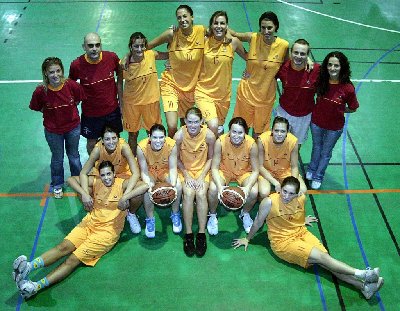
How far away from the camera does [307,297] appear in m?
5.21

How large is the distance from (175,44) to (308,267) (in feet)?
10.2

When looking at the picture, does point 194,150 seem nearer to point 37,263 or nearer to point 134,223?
point 134,223

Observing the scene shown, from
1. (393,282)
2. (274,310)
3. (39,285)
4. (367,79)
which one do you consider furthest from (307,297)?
(367,79)

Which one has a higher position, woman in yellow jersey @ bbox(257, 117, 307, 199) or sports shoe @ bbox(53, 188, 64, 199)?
woman in yellow jersey @ bbox(257, 117, 307, 199)

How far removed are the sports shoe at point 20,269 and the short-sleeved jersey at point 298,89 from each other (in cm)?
353

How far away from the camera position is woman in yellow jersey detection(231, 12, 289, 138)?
608cm

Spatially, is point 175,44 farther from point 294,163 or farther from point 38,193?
point 38,193

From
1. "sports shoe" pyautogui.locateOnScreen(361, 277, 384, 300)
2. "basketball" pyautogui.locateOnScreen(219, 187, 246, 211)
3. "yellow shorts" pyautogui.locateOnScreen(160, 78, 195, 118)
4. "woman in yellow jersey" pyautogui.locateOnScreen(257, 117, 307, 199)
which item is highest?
"yellow shorts" pyautogui.locateOnScreen(160, 78, 195, 118)

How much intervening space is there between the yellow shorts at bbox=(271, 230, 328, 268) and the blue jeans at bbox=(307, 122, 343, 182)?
4.05ft

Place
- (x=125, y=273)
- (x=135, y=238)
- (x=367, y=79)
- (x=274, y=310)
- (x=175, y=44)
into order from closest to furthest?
(x=274, y=310), (x=125, y=273), (x=135, y=238), (x=175, y=44), (x=367, y=79)

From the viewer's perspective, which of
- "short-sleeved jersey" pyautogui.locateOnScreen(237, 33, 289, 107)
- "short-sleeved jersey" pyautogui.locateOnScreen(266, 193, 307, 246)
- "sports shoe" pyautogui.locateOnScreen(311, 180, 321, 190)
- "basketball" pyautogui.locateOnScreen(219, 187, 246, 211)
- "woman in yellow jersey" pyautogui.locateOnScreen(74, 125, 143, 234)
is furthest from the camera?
"sports shoe" pyautogui.locateOnScreen(311, 180, 321, 190)

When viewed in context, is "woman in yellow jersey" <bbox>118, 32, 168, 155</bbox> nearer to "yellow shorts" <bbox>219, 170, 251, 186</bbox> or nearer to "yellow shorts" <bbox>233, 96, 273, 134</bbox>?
"yellow shorts" <bbox>233, 96, 273, 134</bbox>

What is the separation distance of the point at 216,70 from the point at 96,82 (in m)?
1.48

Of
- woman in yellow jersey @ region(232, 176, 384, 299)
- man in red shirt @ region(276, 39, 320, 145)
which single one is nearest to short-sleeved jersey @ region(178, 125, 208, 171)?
woman in yellow jersey @ region(232, 176, 384, 299)
